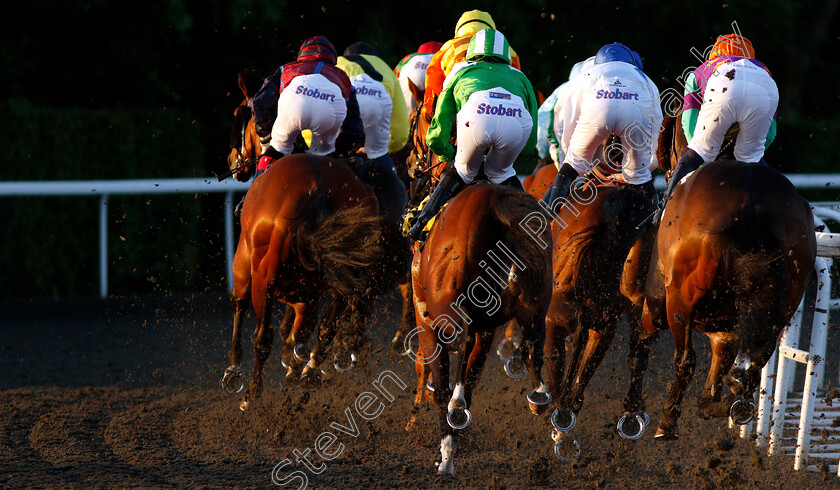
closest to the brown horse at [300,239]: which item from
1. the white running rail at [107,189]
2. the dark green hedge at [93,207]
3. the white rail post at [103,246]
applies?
the white running rail at [107,189]

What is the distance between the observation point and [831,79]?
13.2 metres

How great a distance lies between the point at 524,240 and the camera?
438cm

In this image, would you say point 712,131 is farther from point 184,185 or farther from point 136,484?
point 184,185

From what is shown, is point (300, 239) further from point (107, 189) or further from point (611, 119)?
point (107, 189)

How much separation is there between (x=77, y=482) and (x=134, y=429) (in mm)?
1072

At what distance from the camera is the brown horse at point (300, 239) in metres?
4.99

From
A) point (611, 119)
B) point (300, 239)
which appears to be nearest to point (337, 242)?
point (300, 239)

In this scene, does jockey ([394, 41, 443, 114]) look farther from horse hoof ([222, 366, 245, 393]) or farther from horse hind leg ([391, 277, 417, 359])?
horse hoof ([222, 366, 245, 393])

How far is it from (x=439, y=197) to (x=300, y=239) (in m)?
0.70

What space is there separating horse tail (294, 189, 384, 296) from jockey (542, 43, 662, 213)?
2.95 feet

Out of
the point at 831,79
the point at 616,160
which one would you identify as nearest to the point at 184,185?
the point at 616,160

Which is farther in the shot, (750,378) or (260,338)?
(260,338)

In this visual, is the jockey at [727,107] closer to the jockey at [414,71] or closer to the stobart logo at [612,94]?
the stobart logo at [612,94]

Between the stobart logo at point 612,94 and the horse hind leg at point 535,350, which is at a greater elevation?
the stobart logo at point 612,94
